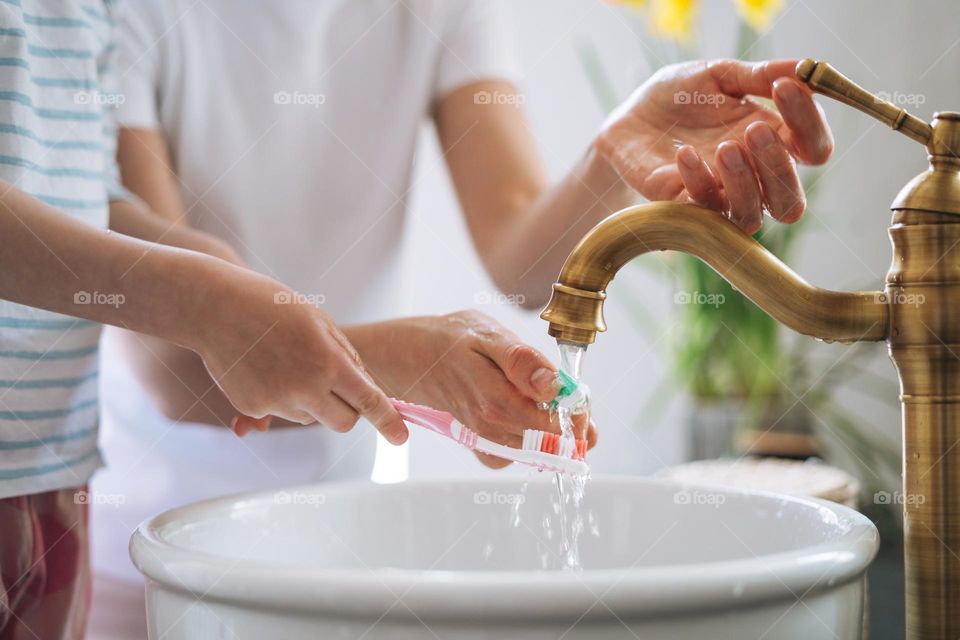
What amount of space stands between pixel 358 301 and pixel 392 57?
22cm

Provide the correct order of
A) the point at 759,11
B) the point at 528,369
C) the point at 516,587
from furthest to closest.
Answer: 1. the point at 759,11
2. the point at 528,369
3. the point at 516,587

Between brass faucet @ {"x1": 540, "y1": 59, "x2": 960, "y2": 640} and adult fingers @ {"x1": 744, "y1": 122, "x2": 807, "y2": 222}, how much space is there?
4 centimetres

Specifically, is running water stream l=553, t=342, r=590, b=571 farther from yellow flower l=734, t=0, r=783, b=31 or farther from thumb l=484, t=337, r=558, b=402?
yellow flower l=734, t=0, r=783, b=31

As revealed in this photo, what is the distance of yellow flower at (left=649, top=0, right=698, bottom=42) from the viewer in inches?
67.0

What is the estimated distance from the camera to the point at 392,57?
0.86 metres

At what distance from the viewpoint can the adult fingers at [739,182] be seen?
451mm

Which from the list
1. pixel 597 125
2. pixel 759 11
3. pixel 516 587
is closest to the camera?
pixel 516 587

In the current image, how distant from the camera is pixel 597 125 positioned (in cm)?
183

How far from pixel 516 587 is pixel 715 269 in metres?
0.18

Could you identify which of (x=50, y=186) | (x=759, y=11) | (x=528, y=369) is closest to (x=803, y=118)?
(x=528, y=369)


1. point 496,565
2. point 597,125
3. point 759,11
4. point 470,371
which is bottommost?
point 496,565

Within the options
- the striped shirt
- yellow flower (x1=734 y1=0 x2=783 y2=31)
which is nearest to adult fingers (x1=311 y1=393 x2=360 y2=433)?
the striped shirt

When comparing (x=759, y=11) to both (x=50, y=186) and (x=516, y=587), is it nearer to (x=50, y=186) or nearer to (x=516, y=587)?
(x=50, y=186)

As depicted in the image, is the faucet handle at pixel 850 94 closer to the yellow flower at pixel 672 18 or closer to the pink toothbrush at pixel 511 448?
the pink toothbrush at pixel 511 448
